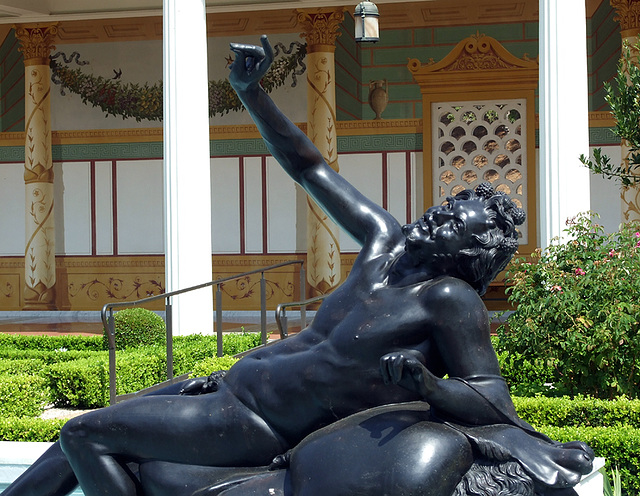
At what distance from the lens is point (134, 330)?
9.51 meters

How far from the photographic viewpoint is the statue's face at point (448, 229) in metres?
2.29

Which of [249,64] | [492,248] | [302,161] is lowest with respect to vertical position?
[492,248]

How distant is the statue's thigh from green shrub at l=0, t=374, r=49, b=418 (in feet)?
18.0

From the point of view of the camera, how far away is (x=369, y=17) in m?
6.66

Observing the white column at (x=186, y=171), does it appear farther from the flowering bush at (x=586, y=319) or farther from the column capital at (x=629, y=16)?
the column capital at (x=629, y=16)

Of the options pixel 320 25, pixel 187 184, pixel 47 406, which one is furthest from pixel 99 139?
pixel 47 406

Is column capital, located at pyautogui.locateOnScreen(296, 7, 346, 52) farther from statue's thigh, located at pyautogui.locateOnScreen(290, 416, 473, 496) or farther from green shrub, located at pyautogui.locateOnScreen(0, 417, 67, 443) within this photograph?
statue's thigh, located at pyautogui.locateOnScreen(290, 416, 473, 496)

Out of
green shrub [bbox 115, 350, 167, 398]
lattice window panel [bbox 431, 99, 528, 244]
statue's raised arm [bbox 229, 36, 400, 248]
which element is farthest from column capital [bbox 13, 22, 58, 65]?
statue's raised arm [bbox 229, 36, 400, 248]

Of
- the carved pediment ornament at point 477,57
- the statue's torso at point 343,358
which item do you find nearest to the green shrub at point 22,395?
the statue's torso at point 343,358

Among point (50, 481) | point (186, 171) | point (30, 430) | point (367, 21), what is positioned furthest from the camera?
point (186, 171)

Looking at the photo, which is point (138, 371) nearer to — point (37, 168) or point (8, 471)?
point (8, 471)

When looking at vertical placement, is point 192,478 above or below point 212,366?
above

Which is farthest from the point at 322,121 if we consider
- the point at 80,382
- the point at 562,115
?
the point at 80,382

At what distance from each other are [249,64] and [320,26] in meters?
11.7
